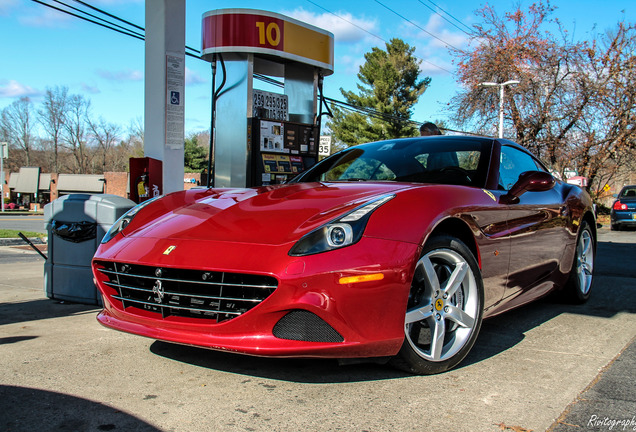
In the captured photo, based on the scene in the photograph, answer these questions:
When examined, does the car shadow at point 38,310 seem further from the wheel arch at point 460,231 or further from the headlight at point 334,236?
the wheel arch at point 460,231

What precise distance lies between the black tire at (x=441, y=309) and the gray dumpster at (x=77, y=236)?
8.77 ft

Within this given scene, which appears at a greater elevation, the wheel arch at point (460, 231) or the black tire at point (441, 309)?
the wheel arch at point (460, 231)

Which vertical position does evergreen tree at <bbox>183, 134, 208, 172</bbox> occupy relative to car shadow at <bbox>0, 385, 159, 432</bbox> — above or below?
above

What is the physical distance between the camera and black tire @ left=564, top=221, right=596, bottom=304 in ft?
14.9

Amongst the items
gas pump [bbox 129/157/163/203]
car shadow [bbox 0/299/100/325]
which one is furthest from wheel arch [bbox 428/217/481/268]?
gas pump [bbox 129/157/163/203]

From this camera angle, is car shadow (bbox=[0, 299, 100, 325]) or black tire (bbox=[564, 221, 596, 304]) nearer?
car shadow (bbox=[0, 299, 100, 325])

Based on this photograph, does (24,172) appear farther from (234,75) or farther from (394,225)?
(394,225)

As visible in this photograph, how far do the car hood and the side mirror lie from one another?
2.87ft

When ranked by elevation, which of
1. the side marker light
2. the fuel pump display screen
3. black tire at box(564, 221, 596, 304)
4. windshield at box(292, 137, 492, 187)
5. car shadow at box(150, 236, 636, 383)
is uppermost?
the fuel pump display screen

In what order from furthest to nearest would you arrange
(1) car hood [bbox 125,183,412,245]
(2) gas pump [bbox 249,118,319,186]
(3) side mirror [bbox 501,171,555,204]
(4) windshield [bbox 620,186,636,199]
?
(4) windshield [bbox 620,186,636,199] < (2) gas pump [bbox 249,118,319,186] < (3) side mirror [bbox 501,171,555,204] < (1) car hood [bbox 125,183,412,245]

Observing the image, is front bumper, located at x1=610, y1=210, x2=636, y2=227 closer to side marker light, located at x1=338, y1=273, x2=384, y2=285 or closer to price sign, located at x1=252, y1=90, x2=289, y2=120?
price sign, located at x1=252, y1=90, x2=289, y2=120

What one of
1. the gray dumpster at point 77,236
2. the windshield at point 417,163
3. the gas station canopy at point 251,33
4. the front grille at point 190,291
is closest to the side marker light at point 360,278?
the front grille at point 190,291

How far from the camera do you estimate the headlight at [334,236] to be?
2.36 meters

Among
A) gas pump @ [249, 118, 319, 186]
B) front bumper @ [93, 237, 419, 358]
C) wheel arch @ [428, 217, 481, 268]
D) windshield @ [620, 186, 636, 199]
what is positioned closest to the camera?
front bumper @ [93, 237, 419, 358]
